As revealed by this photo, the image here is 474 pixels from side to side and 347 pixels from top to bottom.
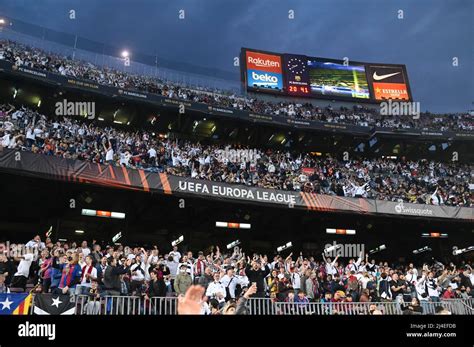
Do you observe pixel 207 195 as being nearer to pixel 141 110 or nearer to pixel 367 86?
pixel 141 110

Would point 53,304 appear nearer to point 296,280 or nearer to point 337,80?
point 296,280

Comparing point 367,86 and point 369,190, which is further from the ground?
point 367,86

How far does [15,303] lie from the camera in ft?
31.5

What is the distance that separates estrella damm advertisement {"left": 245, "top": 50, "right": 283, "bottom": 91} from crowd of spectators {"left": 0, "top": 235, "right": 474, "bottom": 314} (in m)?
21.9

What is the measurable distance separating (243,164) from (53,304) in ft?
55.9

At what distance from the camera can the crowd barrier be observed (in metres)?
10.9

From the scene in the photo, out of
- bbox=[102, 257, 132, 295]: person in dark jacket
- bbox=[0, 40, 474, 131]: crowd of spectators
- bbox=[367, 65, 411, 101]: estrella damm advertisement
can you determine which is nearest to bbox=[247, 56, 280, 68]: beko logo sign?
bbox=[0, 40, 474, 131]: crowd of spectators

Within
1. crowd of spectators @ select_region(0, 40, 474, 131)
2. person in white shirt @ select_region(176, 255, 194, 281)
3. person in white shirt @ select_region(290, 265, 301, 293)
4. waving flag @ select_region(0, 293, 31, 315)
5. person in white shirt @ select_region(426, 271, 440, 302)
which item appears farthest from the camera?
crowd of spectators @ select_region(0, 40, 474, 131)

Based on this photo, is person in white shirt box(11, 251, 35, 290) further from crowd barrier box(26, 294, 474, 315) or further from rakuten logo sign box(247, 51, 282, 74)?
rakuten logo sign box(247, 51, 282, 74)

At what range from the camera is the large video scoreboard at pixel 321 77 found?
3747cm

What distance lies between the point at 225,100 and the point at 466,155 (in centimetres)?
2169

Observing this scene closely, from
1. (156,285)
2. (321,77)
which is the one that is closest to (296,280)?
(156,285)
